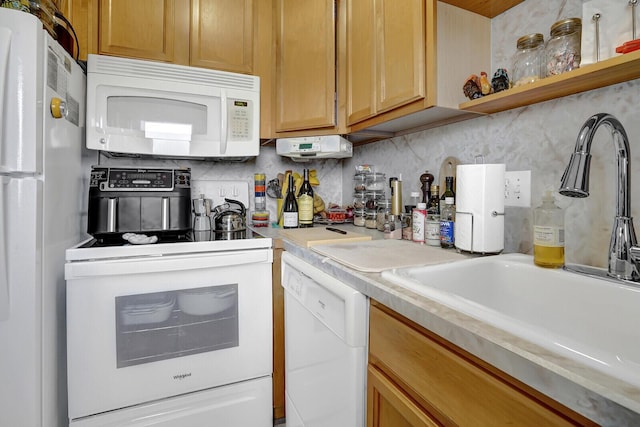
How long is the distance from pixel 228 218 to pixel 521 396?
1383 mm

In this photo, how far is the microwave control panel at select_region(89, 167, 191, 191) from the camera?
1.36m

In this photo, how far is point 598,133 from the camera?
2.76ft

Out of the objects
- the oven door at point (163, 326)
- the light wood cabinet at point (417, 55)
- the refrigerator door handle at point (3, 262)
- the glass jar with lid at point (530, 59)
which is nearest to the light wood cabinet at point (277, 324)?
the oven door at point (163, 326)

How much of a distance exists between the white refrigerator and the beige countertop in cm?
104

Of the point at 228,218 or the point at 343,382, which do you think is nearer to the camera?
the point at 343,382

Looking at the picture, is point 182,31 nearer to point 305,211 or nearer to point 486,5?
point 305,211

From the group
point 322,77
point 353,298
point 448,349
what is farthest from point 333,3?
point 448,349

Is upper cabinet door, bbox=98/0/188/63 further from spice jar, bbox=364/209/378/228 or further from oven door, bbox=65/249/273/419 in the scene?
spice jar, bbox=364/209/378/228

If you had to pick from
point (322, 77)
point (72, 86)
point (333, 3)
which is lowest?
point (72, 86)

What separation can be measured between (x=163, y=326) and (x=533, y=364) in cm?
122

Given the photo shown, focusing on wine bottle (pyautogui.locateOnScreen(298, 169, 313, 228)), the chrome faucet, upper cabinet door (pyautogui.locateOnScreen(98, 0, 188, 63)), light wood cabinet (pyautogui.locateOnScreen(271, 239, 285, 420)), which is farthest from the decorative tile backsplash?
upper cabinet door (pyautogui.locateOnScreen(98, 0, 188, 63))

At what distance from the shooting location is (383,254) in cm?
103

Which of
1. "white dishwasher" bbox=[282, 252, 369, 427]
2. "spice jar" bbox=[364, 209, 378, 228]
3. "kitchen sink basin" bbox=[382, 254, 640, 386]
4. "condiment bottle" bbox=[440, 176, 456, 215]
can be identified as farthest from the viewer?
"spice jar" bbox=[364, 209, 378, 228]

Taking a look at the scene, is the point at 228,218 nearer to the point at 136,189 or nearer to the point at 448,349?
the point at 136,189
